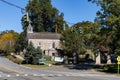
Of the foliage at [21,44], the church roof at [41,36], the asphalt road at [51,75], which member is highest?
the church roof at [41,36]

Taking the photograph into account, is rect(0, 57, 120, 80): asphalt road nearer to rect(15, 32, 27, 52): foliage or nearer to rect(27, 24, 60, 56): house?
rect(27, 24, 60, 56): house

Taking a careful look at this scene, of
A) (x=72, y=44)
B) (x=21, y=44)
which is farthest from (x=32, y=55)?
(x=21, y=44)

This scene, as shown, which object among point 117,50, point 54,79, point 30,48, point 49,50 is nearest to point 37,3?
point 49,50

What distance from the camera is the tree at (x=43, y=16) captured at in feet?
427

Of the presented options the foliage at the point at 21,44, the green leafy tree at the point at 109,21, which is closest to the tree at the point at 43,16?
the foliage at the point at 21,44

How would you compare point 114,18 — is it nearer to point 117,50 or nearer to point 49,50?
point 117,50

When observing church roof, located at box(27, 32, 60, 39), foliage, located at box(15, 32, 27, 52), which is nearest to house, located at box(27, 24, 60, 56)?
church roof, located at box(27, 32, 60, 39)

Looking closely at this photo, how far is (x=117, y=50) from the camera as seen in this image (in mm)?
57594

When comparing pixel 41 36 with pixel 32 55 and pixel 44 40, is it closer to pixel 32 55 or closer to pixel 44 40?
pixel 44 40

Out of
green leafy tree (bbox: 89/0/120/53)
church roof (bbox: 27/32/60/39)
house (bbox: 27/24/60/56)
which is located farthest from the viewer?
church roof (bbox: 27/32/60/39)

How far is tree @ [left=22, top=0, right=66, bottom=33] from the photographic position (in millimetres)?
130000

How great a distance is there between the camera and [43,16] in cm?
13300

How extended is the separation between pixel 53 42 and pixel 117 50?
1951 inches

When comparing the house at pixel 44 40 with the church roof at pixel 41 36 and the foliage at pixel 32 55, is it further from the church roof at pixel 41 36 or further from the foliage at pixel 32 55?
the foliage at pixel 32 55
